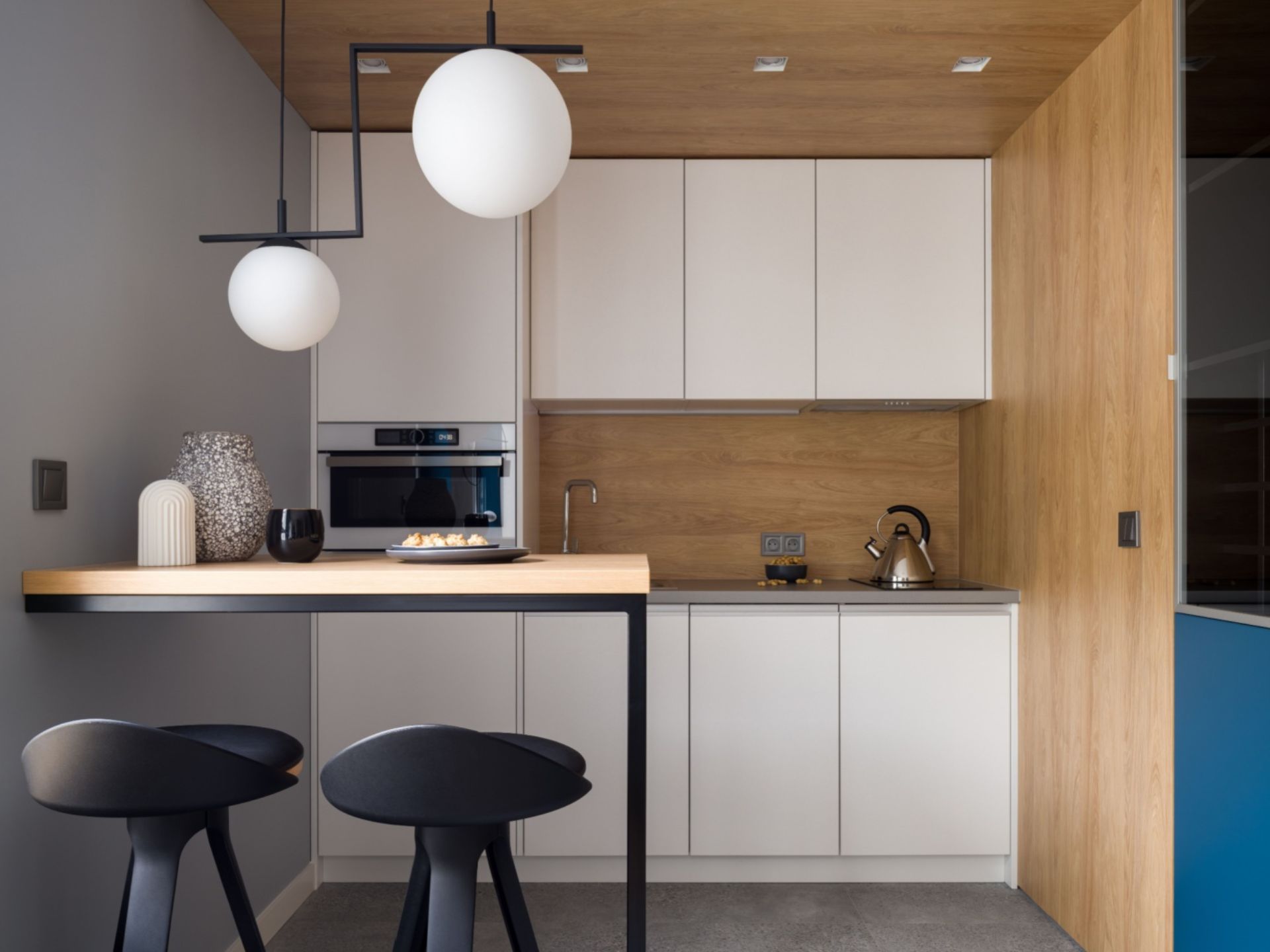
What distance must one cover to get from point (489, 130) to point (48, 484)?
103 centimetres

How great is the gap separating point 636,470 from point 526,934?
227 cm

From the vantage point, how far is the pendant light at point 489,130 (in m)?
1.42

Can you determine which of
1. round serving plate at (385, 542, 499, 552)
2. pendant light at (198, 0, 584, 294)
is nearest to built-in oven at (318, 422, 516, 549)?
round serving plate at (385, 542, 499, 552)

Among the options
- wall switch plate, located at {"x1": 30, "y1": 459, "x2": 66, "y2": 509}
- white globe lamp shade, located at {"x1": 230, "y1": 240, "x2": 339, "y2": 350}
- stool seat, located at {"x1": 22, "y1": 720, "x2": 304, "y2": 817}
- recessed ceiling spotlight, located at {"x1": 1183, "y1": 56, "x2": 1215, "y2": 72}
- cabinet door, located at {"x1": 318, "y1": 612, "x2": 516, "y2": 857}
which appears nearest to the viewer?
stool seat, located at {"x1": 22, "y1": 720, "x2": 304, "y2": 817}

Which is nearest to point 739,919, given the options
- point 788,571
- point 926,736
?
point 926,736

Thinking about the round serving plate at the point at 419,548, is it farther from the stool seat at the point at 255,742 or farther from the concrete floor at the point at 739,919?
the concrete floor at the point at 739,919

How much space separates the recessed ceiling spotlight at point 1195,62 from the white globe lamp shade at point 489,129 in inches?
58.3

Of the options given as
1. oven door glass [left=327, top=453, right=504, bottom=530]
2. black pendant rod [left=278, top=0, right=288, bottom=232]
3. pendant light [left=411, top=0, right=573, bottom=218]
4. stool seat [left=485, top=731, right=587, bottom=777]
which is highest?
black pendant rod [left=278, top=0, right=288, bottom=232]

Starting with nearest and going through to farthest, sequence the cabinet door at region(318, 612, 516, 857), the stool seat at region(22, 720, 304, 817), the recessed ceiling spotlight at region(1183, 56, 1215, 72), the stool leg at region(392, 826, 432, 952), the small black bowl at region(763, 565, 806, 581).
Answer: the stool seat at region(22, 720, 304, 817), the stool leg at region(392, 826, 432, 952), the recessed ceiling spotlight at region(1183, 56, 1215, 72), the cabinet door at region(318, 612, 516, 857), the small black bowl at region(763, 565, 806, 581)

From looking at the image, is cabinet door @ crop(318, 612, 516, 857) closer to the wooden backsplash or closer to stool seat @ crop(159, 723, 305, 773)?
the wooden backsplash

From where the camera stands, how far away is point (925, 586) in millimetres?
3402

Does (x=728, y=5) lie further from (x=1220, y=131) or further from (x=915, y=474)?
(x=915, y=474)

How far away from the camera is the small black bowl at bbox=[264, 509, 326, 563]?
1.85 metres

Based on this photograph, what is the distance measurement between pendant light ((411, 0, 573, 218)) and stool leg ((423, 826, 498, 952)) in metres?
0.93
